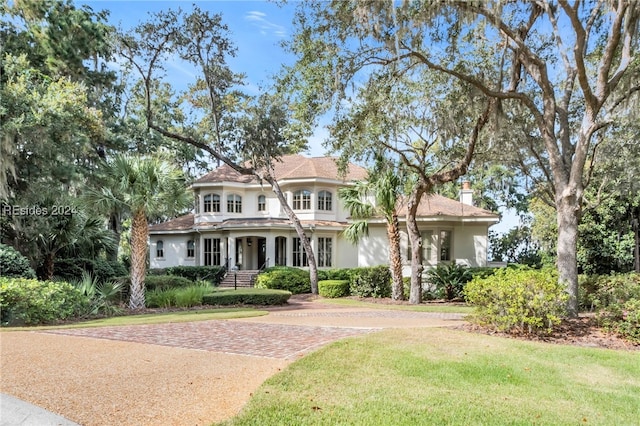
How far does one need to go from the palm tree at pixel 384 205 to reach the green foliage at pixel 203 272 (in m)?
9.70

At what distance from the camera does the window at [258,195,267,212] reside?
28703 millimetres

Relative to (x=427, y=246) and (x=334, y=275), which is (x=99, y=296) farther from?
(x=427, y=246)

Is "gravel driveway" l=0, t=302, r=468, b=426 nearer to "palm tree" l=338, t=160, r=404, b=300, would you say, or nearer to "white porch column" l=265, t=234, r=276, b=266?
"palm tree" l=338, t=160, r=404, b=300

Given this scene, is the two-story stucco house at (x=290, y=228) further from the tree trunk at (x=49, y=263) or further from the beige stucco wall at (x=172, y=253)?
the tree trunk at (x=49, y=263)

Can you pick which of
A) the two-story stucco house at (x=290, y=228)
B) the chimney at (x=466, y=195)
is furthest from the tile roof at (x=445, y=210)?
the chimney at (x=466, y=195)

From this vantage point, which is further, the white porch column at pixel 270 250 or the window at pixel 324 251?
the window at pixel 324 251

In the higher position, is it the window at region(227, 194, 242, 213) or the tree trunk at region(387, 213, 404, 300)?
the window at region(227, 194, 242, 213)

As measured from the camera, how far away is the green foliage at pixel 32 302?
10.3 meters

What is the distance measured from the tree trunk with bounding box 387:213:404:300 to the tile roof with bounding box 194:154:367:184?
9012 mm

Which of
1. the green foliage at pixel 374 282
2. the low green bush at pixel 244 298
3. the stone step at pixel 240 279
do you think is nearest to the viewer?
the low green bush at pixel 244 298

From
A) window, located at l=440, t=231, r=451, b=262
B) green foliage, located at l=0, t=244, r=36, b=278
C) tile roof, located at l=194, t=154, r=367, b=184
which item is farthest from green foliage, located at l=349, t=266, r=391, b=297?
green foliage, located at l=0, t=244, r=36, b=278

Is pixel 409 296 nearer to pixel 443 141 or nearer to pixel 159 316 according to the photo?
pixel 443 141

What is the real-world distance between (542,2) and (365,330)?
874cm

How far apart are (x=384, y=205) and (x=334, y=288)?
16.2ft
